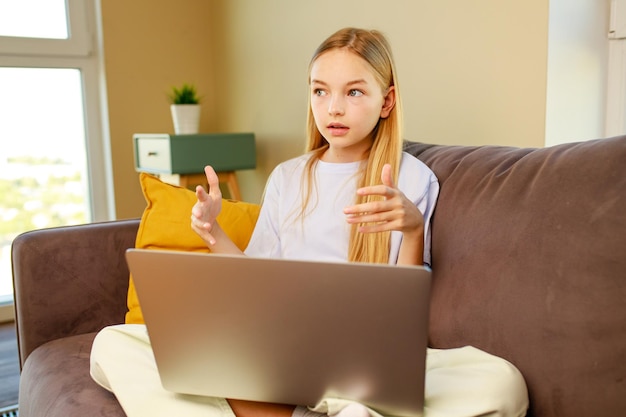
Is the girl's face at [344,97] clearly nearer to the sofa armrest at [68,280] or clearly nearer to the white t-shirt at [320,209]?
the white t-shirt at [320,209]

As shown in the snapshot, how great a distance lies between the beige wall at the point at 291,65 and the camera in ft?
4.88

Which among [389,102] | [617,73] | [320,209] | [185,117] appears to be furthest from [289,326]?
[185,117]

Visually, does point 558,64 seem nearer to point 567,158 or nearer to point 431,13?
point 431,13

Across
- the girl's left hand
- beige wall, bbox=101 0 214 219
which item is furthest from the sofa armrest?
beige wall, bbox=101 0 214 219

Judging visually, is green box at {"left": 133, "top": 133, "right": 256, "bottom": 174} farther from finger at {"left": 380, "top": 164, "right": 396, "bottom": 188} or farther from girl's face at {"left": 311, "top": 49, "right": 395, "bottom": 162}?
finger at {"left": 380, "top": 164, "right": 396, "bottom": 188}

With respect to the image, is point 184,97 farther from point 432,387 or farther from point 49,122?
point 432,387

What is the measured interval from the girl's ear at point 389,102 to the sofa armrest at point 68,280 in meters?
0.67

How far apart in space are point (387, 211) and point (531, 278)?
9.1 inches

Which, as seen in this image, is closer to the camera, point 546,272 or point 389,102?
point 546,272

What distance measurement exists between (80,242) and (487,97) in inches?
42.7

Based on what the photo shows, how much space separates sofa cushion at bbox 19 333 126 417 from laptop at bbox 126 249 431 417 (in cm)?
26

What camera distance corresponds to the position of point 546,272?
2.77 ft

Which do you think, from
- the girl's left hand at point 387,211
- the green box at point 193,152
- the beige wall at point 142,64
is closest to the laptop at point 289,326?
the girl's left hand at point 387,211

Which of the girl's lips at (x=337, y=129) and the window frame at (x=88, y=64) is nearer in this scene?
the girl's lips at (x=337, y=129)
